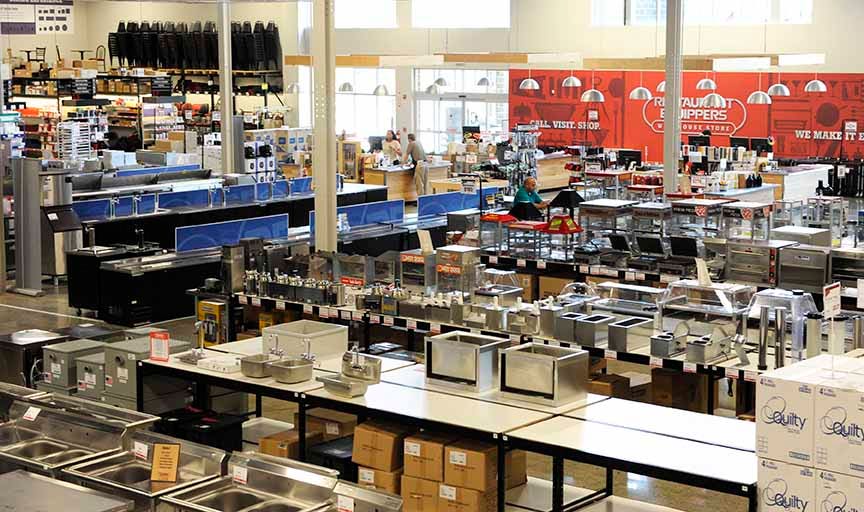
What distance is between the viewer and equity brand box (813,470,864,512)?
5043mm

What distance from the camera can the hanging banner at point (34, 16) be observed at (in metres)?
17.3

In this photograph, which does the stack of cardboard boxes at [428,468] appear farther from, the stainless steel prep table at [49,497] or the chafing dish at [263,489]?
the stainless steel prep table at [49,497]

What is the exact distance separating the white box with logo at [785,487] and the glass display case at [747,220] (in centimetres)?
643

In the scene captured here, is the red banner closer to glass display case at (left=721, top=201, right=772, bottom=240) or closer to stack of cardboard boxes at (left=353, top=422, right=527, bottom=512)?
glass display case at (left=721, top=201, right=772, bottom=240)

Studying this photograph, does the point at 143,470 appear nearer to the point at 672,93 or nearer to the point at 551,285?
the point at 551,285

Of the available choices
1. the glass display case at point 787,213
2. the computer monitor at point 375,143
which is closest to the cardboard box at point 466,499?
the glass display case at point 787,213

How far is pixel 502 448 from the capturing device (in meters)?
6.23

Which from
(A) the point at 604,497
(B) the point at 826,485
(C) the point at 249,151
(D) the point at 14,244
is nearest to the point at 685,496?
(A) the point at 604,497

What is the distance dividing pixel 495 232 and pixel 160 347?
559 centimetres

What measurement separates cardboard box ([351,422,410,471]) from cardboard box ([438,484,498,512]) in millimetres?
345

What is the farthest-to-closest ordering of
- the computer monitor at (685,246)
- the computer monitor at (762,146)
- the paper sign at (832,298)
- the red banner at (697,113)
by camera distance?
the red banner at (697,113) → the computer monitor at (762,146) → the computer monitor at (685,246) → the paper sign at (832,298)

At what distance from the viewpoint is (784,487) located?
5.26 metres

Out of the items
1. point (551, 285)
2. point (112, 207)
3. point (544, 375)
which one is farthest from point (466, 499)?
point (112, 207)

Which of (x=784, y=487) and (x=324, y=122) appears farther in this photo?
(x=324, y=122)
